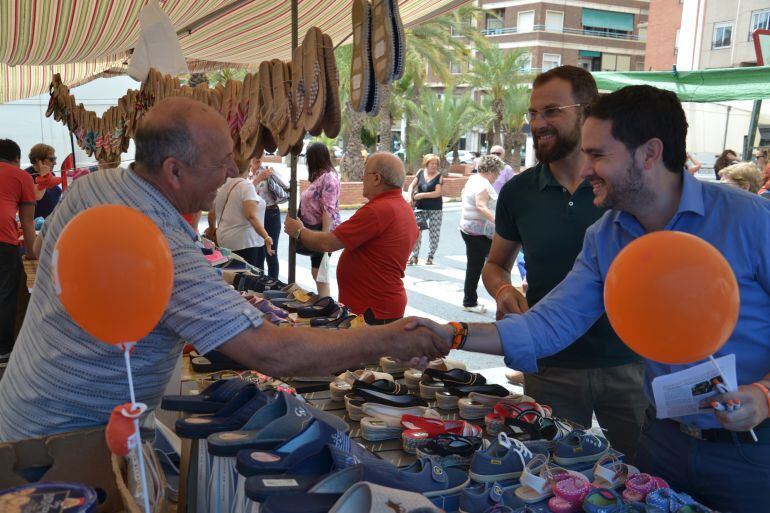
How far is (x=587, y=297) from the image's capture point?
2160 millimetres

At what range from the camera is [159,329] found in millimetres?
1744

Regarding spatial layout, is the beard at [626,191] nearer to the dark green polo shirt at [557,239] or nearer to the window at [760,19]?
the dark green polo shirt at [557,239]

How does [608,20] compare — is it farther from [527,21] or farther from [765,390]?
[765,390]

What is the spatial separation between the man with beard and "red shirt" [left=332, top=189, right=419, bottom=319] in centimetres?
161

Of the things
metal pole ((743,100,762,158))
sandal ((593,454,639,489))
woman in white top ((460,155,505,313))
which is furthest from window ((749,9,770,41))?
sandal ((593,454,639,489))

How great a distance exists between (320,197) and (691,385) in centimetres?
594

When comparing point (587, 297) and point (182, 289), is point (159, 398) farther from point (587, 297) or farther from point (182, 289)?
point (587, 297)

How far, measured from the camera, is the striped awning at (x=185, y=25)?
534 cm

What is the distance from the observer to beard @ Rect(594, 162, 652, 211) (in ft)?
6.17

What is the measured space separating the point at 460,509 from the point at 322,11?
478cm

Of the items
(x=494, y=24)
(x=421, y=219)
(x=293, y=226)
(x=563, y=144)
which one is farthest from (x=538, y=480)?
(x=494, y=24)

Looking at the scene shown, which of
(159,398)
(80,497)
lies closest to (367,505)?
(80,497)

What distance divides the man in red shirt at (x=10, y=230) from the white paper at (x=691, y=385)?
578cm

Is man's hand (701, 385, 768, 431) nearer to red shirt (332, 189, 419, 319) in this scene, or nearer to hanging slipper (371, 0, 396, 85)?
hanging slipper (371, 0, 396, 85)
